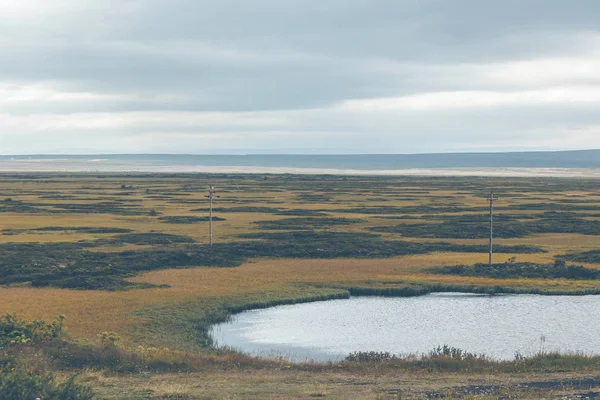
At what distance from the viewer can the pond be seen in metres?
36.6

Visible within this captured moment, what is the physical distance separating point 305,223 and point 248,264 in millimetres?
30306

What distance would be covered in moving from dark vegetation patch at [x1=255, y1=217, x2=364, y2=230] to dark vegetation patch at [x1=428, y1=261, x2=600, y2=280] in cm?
2995

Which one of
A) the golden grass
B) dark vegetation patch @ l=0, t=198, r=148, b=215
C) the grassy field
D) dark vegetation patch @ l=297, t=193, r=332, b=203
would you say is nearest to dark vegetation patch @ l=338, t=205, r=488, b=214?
the grassy field

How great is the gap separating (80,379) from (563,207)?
103820mm

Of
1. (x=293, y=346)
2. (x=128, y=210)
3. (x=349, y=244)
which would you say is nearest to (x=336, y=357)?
(x=293, y=346)

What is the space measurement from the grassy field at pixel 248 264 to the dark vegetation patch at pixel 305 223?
9.4 inches

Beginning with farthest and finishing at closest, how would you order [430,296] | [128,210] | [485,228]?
1. [128,210]
2. [485,228]
3. [430,296]

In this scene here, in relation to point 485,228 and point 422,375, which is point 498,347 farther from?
point 485,228

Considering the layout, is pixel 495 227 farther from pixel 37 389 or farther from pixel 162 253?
pixel 37 389

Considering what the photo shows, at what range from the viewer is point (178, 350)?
110 ft

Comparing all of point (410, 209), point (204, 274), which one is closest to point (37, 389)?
point (204, 274)

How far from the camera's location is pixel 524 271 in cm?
5725

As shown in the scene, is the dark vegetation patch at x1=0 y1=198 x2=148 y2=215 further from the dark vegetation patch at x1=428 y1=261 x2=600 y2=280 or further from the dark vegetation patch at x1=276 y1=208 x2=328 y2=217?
the dark vegetation patch at x1=428 y1=261 x2=600 y2=280

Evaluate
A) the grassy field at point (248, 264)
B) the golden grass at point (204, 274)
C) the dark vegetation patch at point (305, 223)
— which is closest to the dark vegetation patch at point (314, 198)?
the grassy field at point (248, 264)
